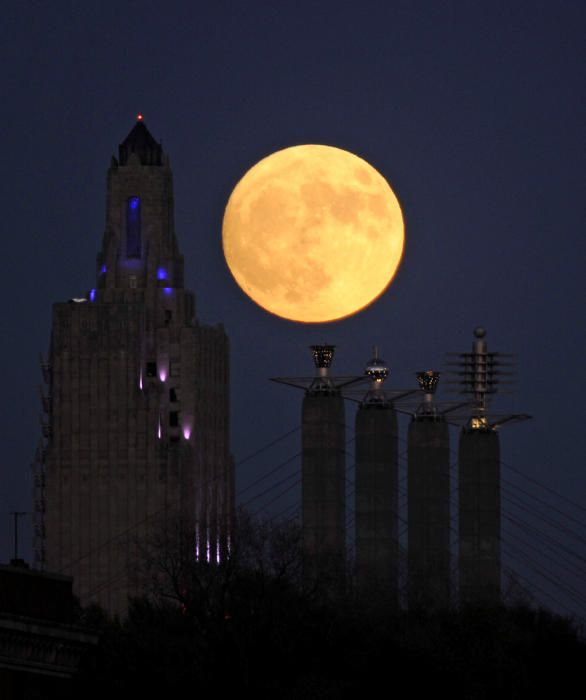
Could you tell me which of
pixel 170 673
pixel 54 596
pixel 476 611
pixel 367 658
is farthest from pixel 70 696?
pixel 476 611

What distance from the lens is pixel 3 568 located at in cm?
9131

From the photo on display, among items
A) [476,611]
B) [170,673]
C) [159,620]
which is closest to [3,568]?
[170,673]

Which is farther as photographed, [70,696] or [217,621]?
[217,621]

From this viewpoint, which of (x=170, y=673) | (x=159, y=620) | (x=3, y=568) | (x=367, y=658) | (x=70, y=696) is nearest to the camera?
(x=3, y=568)

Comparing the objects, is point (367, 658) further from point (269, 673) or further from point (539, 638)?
point (539, 638)

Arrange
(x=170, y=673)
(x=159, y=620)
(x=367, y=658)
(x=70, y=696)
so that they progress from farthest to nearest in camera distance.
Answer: (x=159, y=620), (x=367, y=658), (x=170, y=673), (x=70, y=696)

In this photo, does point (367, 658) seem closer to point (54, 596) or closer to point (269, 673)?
point (269, 673)

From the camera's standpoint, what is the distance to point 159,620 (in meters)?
182

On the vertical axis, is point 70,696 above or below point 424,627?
below

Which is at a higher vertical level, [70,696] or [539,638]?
[539,638]

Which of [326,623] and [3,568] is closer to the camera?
[3,568]

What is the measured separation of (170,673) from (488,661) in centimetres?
2635

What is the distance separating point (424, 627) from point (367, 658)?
24606 millimetres

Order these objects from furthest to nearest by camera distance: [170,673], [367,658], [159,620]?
[159,620]
[367,658]
[170,673]
